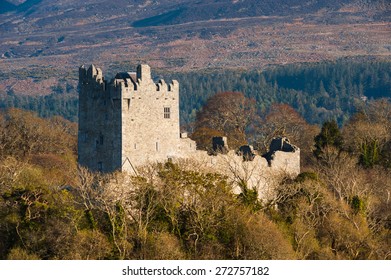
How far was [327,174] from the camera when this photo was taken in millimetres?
72062

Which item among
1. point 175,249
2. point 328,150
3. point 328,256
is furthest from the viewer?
point 328,150

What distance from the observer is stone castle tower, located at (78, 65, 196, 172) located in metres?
57.9

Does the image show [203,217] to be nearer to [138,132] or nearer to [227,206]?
[227,206]

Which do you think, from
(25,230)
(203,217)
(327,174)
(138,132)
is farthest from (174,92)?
(327,174)

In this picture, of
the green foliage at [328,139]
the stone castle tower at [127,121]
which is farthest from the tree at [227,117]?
the stone castle tower at [127,121]

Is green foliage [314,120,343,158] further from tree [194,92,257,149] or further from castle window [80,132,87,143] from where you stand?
castle window [80,132,87,143]

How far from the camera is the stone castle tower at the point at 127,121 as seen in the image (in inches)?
2279

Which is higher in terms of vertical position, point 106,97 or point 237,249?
point 106,97

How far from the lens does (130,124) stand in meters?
57.9

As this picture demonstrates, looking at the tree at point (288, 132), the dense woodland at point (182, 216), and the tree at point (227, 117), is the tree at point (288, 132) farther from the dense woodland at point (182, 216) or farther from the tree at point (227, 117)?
the dense woodland at point (182, 216)

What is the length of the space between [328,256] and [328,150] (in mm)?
20631

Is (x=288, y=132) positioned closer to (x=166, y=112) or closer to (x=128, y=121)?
(x=166, y=112)
